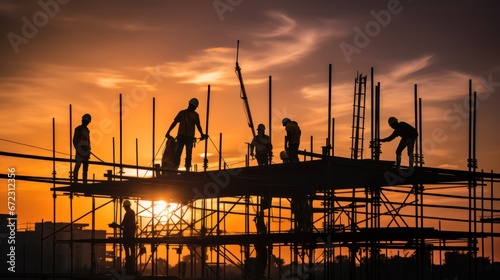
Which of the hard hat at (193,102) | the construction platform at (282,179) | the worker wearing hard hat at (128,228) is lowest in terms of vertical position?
the worker wearing hard hat at (128,228)

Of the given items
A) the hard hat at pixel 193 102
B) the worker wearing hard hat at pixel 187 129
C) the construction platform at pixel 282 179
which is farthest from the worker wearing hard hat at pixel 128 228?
the hard hat at pixel 193 102

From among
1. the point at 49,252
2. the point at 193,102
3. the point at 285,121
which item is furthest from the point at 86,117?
the point at 49,252

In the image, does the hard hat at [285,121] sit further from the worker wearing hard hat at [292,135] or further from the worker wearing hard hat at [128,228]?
the worker wearing hard hat at [128,228]

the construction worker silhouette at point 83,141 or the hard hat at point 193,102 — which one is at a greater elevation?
the hard hat at point 193,102

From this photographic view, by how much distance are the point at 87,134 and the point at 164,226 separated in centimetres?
658

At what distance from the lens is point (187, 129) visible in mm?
26078

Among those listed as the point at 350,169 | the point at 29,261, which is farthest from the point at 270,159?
the point at 29,261

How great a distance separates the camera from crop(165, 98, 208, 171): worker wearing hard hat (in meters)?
26.1

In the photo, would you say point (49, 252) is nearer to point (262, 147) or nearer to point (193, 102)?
point (262, 147)

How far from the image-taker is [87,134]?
26.6 meters

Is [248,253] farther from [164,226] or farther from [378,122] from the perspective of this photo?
[378,122]

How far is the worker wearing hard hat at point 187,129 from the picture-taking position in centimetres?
2611

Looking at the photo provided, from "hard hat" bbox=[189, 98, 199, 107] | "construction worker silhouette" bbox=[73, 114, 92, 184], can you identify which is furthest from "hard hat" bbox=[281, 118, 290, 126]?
"construction worker silhouette" bbox=[73, 114, 92, 184]

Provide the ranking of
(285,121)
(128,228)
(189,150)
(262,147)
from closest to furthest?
(189,150), (285,121), (128,228), (262,147)
